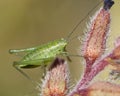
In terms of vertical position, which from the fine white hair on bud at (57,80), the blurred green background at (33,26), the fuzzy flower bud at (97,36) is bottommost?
the fine white hair on bud at (57,80)

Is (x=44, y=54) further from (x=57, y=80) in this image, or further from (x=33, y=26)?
(x=33, y=26)

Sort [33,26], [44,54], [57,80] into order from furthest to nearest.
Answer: [33,26], [44,54], [57,80]

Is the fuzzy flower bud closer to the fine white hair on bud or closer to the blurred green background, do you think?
the fine white hair on bud

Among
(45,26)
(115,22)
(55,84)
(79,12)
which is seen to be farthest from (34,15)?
(55,84)

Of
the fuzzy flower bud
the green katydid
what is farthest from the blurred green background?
the fuzzy flower bud

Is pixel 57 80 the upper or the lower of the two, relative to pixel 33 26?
lower

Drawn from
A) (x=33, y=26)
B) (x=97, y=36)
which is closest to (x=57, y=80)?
(x=97, y=36)

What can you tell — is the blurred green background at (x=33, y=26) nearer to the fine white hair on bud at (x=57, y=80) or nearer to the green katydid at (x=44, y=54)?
the green katydid at (x=44, y=54)

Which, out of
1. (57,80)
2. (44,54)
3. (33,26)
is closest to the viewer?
(57,80)

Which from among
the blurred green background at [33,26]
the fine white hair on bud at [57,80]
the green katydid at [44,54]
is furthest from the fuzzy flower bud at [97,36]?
the blurred green background at [33,26]
